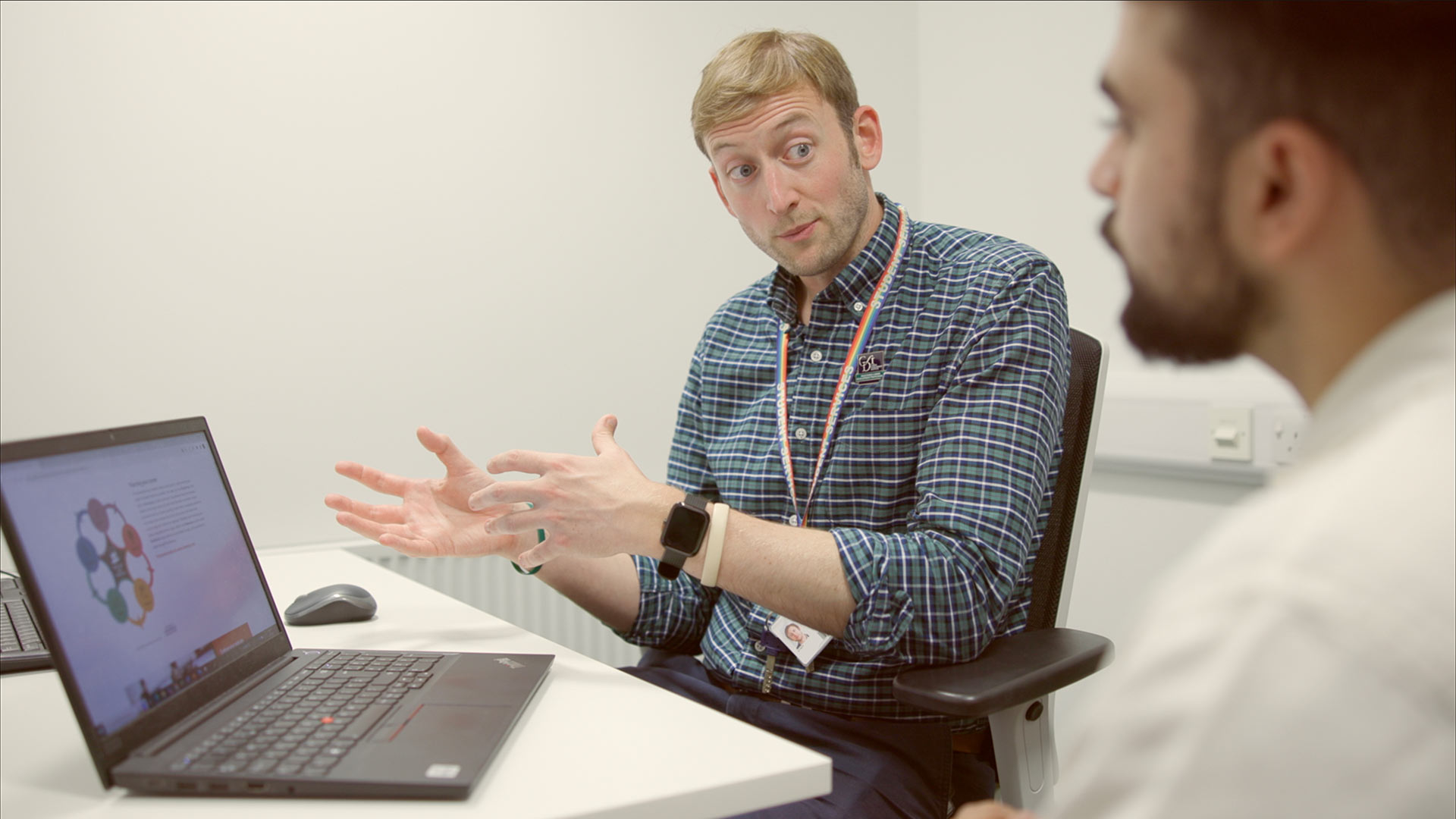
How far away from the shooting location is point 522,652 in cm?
110

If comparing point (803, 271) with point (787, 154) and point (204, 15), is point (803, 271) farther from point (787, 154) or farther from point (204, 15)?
point (204, 15)

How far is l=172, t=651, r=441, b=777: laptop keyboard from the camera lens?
75 centimetres

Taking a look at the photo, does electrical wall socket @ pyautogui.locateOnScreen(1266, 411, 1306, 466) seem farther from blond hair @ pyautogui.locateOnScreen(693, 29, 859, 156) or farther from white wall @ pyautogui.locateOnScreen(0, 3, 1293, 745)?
blond hair @ pyautogui.locateOnScreen(693, 29, 859, 156)

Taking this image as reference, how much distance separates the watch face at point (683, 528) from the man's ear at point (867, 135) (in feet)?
2.19

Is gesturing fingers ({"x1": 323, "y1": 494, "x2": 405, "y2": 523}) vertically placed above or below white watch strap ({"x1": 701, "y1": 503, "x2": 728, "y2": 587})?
above

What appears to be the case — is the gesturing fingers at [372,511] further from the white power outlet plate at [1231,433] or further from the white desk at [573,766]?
the white power outlet plate at [1231,433]

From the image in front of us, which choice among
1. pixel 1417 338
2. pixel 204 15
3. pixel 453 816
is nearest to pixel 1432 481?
pixel 1417 338

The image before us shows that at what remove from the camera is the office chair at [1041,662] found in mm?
1037

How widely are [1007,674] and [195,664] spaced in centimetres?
76

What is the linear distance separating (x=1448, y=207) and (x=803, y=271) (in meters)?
1.03

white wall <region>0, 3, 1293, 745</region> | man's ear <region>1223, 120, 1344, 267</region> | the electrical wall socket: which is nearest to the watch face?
man's ear <region>1223, 120, 1344, 267</region>

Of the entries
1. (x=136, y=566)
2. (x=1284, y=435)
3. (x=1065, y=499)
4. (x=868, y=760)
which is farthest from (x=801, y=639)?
(x=1284, y=435)

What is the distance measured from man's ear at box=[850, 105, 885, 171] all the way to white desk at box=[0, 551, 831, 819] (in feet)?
2.88

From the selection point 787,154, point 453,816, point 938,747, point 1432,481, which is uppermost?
point 787,154
